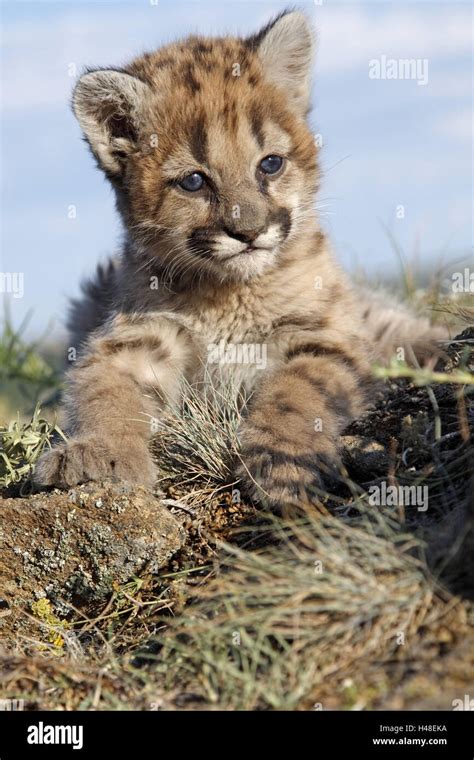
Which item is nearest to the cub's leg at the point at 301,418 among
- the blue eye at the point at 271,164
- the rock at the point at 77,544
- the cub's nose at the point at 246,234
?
the rock at the point at 77,544

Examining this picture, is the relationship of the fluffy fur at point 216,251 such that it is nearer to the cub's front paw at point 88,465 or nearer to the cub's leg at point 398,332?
the cub's front paw at point 88,465

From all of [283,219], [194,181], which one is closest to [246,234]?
[283,219]

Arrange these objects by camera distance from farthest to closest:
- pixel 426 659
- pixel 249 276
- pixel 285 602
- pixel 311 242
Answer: pixel 311 242 < pixel 249 276 < pixel 285 602 < pixel 426 659

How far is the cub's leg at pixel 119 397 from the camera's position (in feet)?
12.3

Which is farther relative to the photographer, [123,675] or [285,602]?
[123,675]

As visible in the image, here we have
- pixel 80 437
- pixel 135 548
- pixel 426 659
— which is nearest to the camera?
pixel 426 659

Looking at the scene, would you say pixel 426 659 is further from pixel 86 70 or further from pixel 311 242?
pixel 86 70

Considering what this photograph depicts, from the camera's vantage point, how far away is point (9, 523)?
360cm

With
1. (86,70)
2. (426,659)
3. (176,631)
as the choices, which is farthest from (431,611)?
(86,70)

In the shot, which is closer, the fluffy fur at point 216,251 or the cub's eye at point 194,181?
the fluffy fur at point 216,251

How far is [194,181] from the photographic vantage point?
428 cm

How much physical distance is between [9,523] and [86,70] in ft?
7.85

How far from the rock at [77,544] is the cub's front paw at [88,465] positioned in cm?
10

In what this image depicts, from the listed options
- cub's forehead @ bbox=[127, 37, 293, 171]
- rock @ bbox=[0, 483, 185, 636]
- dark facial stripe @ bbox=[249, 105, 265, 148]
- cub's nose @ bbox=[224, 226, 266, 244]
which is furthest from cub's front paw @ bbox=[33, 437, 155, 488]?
dark facial stripe @ bbox=[249, 105, 265, 148]
